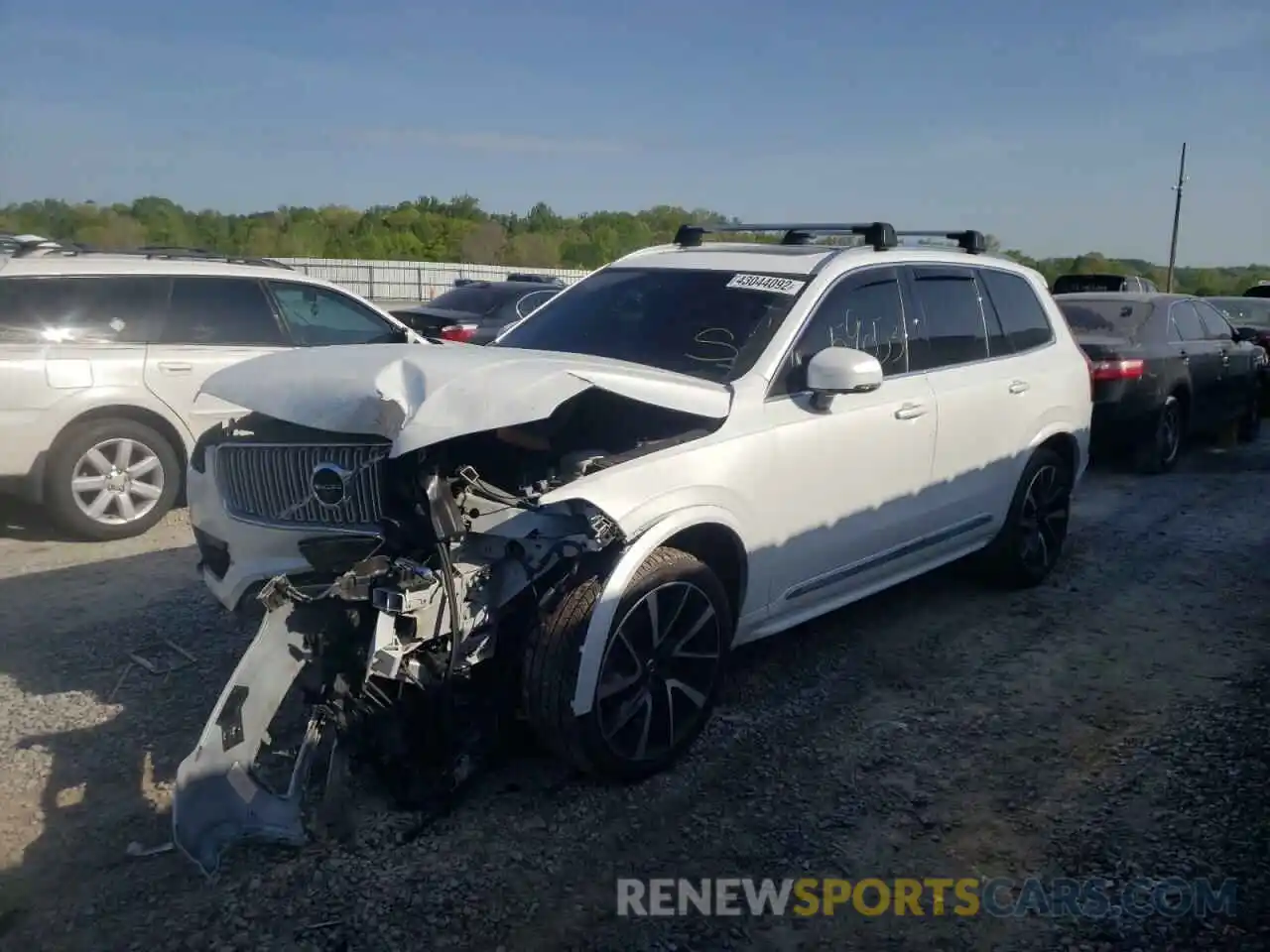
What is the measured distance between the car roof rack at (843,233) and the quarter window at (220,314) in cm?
333

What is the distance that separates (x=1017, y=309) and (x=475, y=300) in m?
8.86

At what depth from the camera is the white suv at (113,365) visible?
6652 mm

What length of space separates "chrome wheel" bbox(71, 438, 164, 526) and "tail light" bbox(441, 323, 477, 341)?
15.5 ft

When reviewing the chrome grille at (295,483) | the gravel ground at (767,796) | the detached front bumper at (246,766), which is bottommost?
the gravel ground at (767,796)

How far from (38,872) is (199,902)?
0.56 meters

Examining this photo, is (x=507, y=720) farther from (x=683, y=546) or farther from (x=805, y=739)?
(x=805, y=739)

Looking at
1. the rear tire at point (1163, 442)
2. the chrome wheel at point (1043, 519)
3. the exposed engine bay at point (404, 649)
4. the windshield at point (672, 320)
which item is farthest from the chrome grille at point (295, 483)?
the rear tire at point (1163, 442)

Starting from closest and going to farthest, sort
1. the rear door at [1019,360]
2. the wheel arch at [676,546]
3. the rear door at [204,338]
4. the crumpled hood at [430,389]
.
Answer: the crumpled hood at [430,389] → the wheel arch at [676,546] → the rear door at [1019,360] → the rear door at [204,338]

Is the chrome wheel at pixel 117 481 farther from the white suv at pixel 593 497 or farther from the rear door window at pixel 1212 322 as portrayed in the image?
the rear door window at pixel 1212 322

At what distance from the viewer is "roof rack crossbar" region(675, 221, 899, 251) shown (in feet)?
17.7

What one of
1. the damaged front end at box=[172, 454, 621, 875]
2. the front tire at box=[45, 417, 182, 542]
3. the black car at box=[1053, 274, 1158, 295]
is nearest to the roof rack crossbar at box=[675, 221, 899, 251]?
the damaged front end at box=[172, 454, 621, 875]

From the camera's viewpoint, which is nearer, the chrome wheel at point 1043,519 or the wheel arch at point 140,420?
the chrome wheel at point 1043,519

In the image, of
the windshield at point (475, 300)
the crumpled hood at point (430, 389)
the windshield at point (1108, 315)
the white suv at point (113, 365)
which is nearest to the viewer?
the crumpled hood at point (430, 389)

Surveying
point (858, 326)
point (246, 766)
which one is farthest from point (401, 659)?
point (858, 326)
